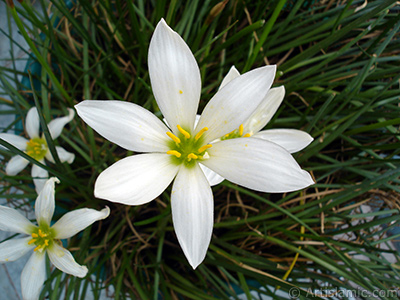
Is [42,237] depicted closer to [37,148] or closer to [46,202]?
[46,202]

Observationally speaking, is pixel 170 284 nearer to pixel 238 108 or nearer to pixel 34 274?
pixel 34 274

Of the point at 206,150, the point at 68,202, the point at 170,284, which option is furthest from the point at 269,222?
the point at 68,202

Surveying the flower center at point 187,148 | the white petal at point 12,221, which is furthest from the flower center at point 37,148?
the flower center at point 187,148

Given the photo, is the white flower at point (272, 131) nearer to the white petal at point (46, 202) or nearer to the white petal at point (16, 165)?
the white petal at point (46, 202)

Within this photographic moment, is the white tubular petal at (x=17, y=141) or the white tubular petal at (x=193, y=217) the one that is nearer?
the white tubular petal at (x=193, y=217)

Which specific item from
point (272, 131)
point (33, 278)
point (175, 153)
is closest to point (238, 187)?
point (272, 131)

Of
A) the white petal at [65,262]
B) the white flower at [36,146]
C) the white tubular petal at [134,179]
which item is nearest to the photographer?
the white tubular petal at [134,179]

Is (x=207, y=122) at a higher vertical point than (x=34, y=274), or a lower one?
higher
